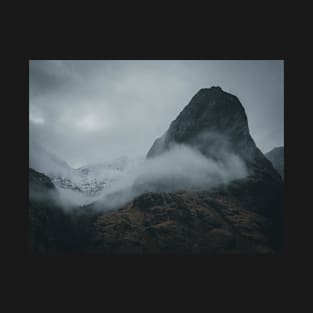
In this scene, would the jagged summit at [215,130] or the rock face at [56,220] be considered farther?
the jagged summit at [215,130]

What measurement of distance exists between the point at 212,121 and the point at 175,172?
29.2 metres

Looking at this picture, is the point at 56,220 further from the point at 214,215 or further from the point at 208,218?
the point at 214,215

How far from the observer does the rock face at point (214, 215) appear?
59562 mm

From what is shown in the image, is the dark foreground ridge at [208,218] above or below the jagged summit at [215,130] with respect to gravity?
below

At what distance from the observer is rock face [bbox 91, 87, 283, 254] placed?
5956 cm

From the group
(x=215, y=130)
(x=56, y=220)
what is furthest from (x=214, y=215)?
(x=215, y=130)

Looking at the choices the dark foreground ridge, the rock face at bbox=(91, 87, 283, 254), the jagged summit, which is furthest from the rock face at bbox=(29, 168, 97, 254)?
the jagged summit

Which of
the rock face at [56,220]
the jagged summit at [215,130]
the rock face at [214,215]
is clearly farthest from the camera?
the jagged summit at [215,130]

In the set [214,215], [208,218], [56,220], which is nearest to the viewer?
[56,220]

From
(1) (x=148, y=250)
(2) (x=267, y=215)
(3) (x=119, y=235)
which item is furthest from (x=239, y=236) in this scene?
(3) (x=119, y=235)

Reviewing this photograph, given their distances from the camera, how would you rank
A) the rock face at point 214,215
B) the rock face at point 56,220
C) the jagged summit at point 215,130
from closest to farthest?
the rock face at point 56,220
the rock face at point 214,215
the jagged summit at point 215,130

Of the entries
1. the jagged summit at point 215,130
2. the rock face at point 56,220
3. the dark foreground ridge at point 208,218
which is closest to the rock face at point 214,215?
the dark foreground ridge at point 208,218

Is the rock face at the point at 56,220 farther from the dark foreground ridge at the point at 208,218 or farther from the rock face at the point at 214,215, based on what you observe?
the rock face at the point at 214,215

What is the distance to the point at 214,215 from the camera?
69688 mm
